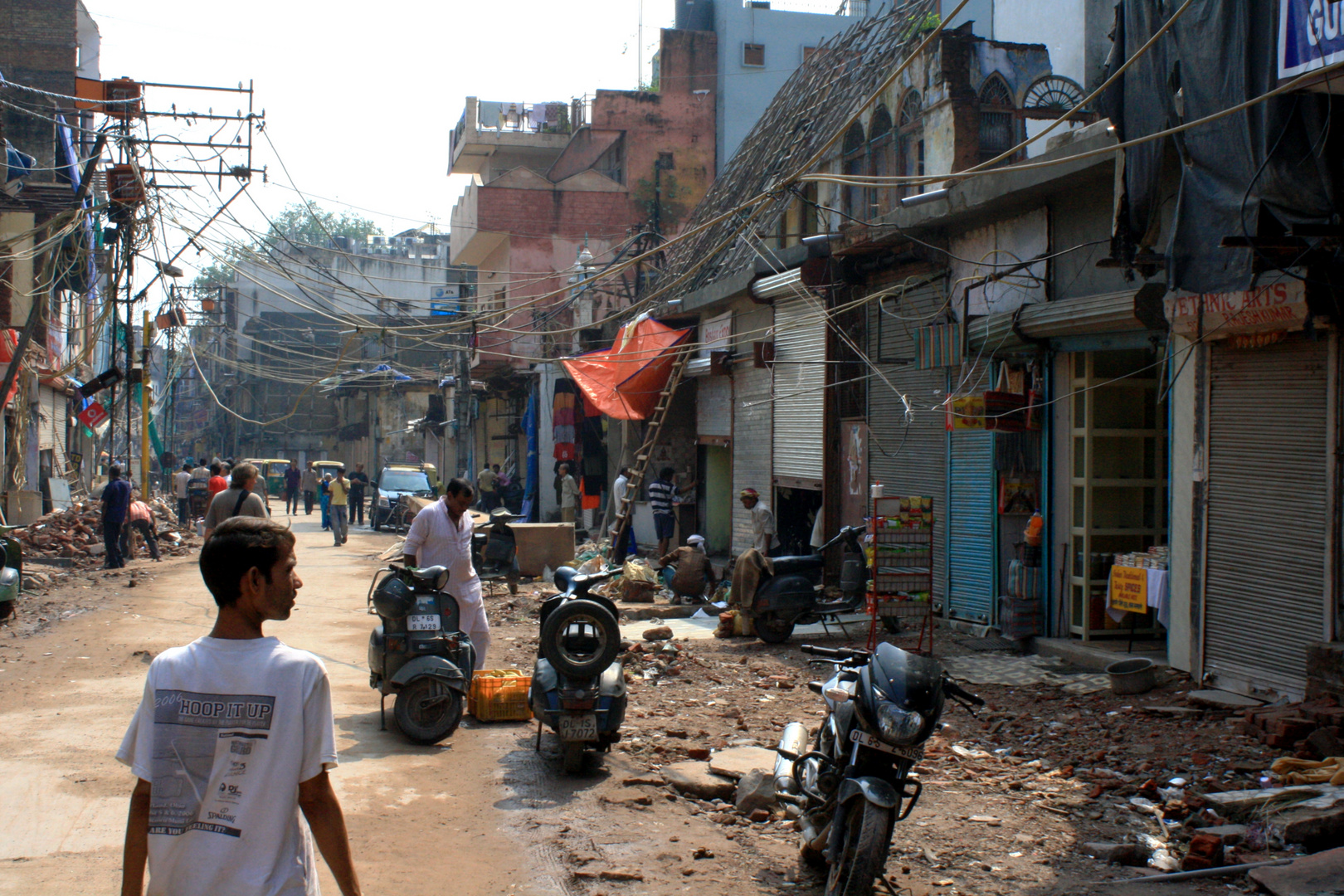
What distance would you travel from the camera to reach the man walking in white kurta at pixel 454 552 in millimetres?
7934

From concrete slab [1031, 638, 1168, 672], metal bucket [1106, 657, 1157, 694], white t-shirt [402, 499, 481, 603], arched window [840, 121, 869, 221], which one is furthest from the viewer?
arched window [840, 121, 869, 221]

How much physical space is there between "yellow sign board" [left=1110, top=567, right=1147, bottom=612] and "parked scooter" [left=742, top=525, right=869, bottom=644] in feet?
8.24

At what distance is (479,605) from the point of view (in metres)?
8.05

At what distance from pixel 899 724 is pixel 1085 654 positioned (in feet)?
19.3

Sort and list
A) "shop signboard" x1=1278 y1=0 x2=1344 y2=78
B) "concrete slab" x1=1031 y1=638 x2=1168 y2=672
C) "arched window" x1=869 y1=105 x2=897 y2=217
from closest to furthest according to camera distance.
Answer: "shop signboard" x1=1278 y1=0 x2=1344 y2=78 < "concrete slab" x1=1031 y1=638 x2=1168 y2=672 < "arched window" x1=869 y1=105 x2=897 y2=217

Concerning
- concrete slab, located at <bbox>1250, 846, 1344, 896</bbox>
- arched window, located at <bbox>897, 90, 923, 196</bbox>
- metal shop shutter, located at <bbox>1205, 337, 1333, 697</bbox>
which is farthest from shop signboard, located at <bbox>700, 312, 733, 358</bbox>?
concrete slab, located at <bbox>1250, 846, 1344, 896</bbox>

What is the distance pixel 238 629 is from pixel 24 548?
1853 cm

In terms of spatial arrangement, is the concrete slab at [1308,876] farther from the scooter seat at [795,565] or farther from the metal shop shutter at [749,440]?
the metal shop shutter at [749,440]

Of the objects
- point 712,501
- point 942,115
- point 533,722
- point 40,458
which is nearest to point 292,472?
point 40,458

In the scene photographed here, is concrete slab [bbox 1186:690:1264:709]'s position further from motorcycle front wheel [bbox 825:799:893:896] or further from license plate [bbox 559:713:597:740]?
license plate [bbox 559:713:597:740]

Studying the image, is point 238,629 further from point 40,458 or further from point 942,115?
point 40,458

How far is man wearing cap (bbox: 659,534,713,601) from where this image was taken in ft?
45.4

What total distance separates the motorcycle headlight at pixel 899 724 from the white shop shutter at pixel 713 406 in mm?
14309

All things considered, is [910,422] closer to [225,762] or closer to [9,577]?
[9,577]
